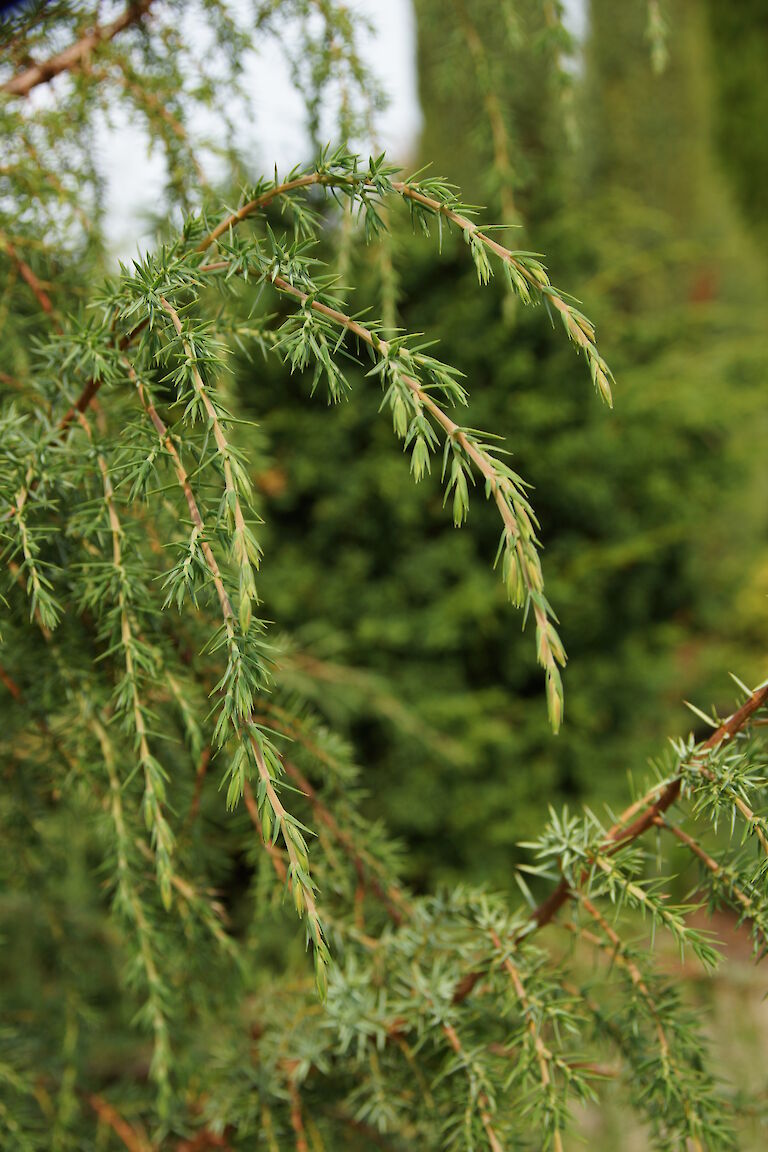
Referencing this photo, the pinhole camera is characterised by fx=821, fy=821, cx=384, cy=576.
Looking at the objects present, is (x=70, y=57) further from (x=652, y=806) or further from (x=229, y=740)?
(x=652, y=806)

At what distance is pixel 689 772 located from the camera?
528mm

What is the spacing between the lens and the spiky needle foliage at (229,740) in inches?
19.3

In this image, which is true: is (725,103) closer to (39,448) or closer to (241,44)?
(241,44)

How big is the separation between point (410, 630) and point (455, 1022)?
1738 millimetres

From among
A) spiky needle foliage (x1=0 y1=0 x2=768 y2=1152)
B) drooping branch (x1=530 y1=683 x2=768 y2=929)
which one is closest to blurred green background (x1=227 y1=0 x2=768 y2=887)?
spiky needle foliage (x1=0 y1=0 x2=768 y2=1152)

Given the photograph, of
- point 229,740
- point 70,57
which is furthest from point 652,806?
point 70,57

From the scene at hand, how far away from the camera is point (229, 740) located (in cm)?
68

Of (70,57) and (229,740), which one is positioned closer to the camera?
(229,740)

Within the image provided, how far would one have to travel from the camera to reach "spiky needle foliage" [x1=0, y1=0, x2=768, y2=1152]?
0.49 m

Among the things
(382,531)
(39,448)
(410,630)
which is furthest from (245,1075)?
(382,531)

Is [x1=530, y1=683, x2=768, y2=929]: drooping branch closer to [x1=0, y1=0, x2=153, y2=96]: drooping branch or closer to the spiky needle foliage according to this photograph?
the spiky needle foliage

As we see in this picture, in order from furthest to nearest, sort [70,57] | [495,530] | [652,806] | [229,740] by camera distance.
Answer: [495,530]
[70,57]
[229,740]
[652,806]

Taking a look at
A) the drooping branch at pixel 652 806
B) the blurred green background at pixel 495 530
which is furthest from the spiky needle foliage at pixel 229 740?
the blurred green background at pixel 495 530

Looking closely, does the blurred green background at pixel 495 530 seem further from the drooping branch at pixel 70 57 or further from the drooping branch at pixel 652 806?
the drooping branch at pixel 652 806
